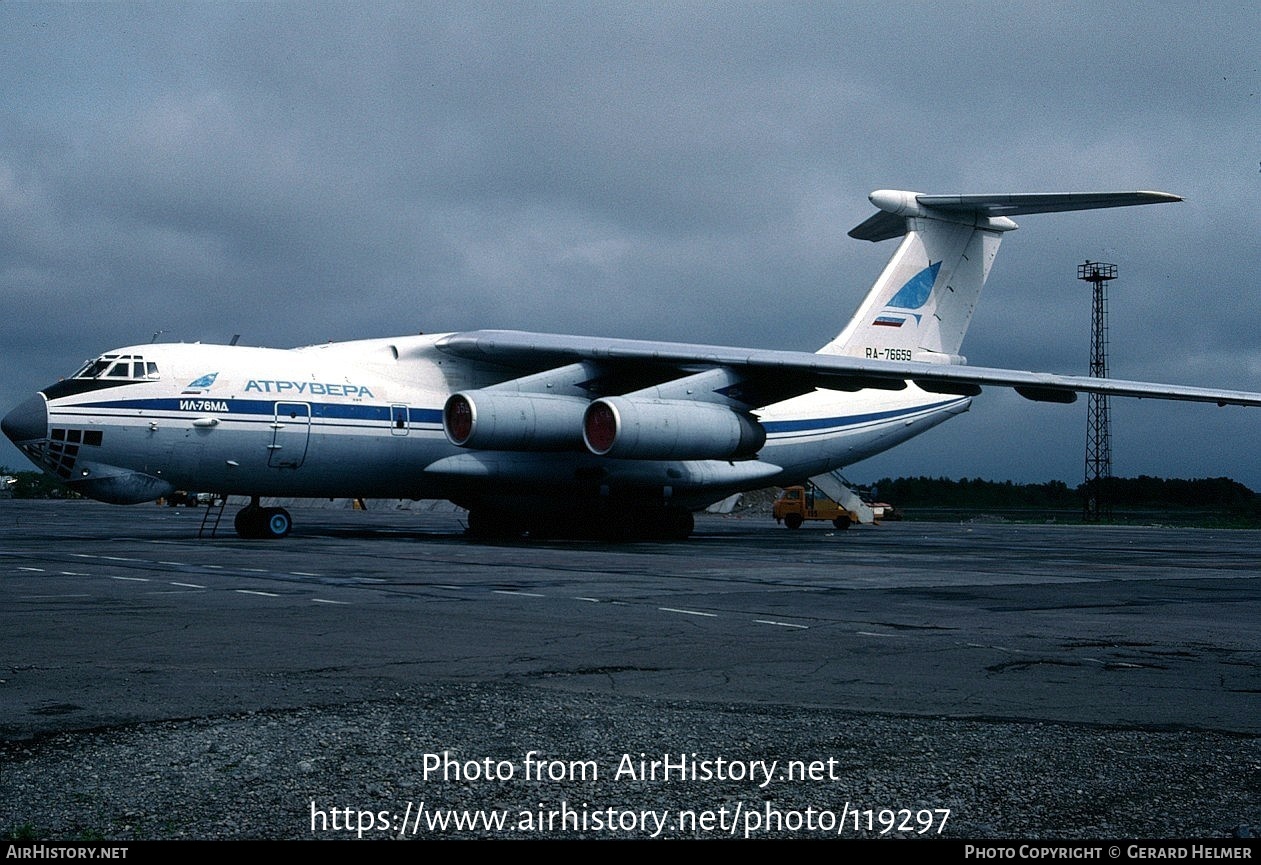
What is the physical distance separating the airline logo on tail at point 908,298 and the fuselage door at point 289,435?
11.7 meters

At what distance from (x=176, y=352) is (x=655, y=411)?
7835mm

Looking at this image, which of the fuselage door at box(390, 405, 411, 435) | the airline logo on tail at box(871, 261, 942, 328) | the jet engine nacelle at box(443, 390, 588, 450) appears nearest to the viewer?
the jet engine nacelle at box(443, 390, 588, 450)

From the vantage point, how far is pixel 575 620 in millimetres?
9117

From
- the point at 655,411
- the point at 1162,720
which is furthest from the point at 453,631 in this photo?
the point at 655,411

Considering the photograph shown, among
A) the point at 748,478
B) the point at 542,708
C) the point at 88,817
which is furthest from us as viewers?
the point at 748,478

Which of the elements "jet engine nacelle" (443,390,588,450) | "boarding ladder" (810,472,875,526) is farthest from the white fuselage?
"boarding ladder" (810,472,875,526)

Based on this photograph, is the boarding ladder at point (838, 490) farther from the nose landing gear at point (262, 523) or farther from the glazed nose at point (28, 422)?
the glazed nose at point (28, 422)

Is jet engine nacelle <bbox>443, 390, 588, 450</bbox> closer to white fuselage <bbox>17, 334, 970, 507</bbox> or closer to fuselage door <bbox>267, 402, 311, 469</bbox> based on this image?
white fuselage <bbox>17, 334, 970, 507</bbox>

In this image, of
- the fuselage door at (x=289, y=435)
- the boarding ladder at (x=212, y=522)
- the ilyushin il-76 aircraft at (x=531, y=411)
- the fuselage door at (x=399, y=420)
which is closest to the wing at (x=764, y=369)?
the ilyushin il-76 aircraft at (x=531, y=411)

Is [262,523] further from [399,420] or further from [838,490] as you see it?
[838,490]

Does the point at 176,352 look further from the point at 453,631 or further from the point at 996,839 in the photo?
the point at 996,839

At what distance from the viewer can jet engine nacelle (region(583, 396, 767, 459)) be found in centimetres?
2059

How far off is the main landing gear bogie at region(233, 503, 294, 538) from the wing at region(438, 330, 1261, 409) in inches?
168

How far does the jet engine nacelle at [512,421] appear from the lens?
20.6m
